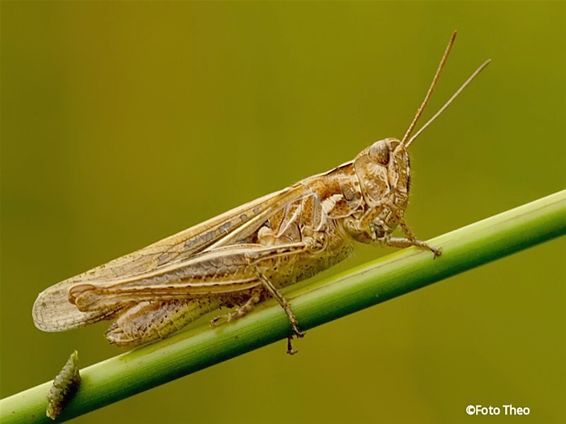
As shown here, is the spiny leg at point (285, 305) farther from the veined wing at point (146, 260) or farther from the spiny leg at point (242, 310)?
the veined wing at point (146, 260)

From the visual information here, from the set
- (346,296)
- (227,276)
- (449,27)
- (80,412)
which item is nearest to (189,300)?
(227,276)

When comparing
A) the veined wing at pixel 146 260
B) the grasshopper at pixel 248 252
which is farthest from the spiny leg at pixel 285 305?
the veined wing at pixel 146 260

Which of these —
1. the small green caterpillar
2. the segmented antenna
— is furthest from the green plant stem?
the segmented antenna

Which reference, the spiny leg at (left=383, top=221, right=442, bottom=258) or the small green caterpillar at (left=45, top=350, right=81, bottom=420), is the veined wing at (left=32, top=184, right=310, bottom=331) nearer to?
the spiny leg at (left=383, top=221, right=442, bottom=258)

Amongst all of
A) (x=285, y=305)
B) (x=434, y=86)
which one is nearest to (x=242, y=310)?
(x=285, y=305)

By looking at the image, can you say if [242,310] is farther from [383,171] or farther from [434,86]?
[434,86]

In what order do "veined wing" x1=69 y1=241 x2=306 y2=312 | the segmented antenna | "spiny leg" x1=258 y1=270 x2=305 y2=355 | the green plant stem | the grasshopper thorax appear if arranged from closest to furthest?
the green plant stem, "spiny leg" x1=258 y1=270 x2=305 y2=355, the segmented antenna, "veined wing" x1=69 y1=241 x2=306 y2=312, the grasshopper thorax
